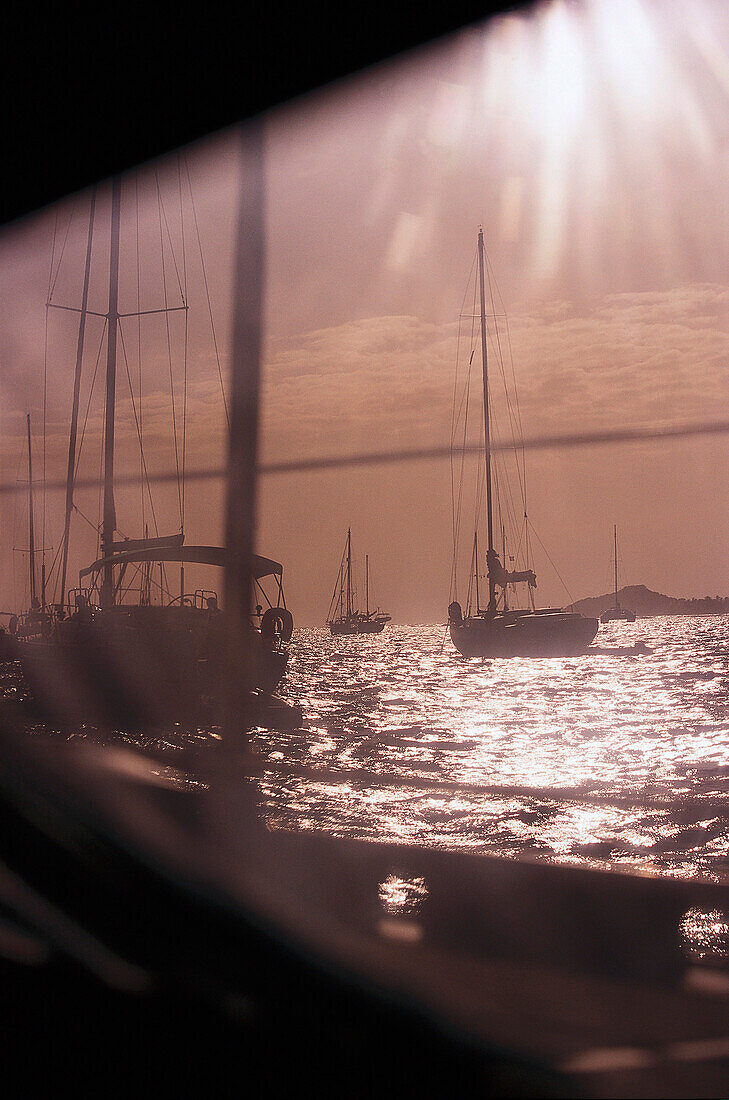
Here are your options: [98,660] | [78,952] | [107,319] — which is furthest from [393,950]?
[107,319]

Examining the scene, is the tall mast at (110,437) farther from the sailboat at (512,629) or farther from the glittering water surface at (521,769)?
the sailboat at (512,629)

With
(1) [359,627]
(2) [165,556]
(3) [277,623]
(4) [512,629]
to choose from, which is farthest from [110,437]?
(1) [359,627]

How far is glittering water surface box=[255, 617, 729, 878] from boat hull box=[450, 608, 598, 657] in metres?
10.1

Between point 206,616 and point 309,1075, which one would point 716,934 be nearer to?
point 309,1075

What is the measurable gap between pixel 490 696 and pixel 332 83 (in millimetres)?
20226

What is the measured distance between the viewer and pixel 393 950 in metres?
2.46

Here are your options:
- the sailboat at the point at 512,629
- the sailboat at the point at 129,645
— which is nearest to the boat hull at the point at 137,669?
the sailboat at the point at 129,645

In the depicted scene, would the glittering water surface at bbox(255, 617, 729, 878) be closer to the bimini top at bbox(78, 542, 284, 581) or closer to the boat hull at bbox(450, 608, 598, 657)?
the bimini top at bbox(78, 542, 284, 581)

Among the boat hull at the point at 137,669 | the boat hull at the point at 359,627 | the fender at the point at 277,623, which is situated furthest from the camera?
the boat hull at the point at 359,627

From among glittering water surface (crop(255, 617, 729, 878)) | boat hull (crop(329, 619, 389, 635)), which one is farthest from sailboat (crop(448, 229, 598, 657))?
boat hull (crop(329, 619, 389, 635))

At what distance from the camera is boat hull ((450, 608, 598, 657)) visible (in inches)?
1452

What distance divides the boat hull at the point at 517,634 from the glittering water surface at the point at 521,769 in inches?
399

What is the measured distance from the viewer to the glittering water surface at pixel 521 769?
5.45 m

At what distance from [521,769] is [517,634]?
2739cm
